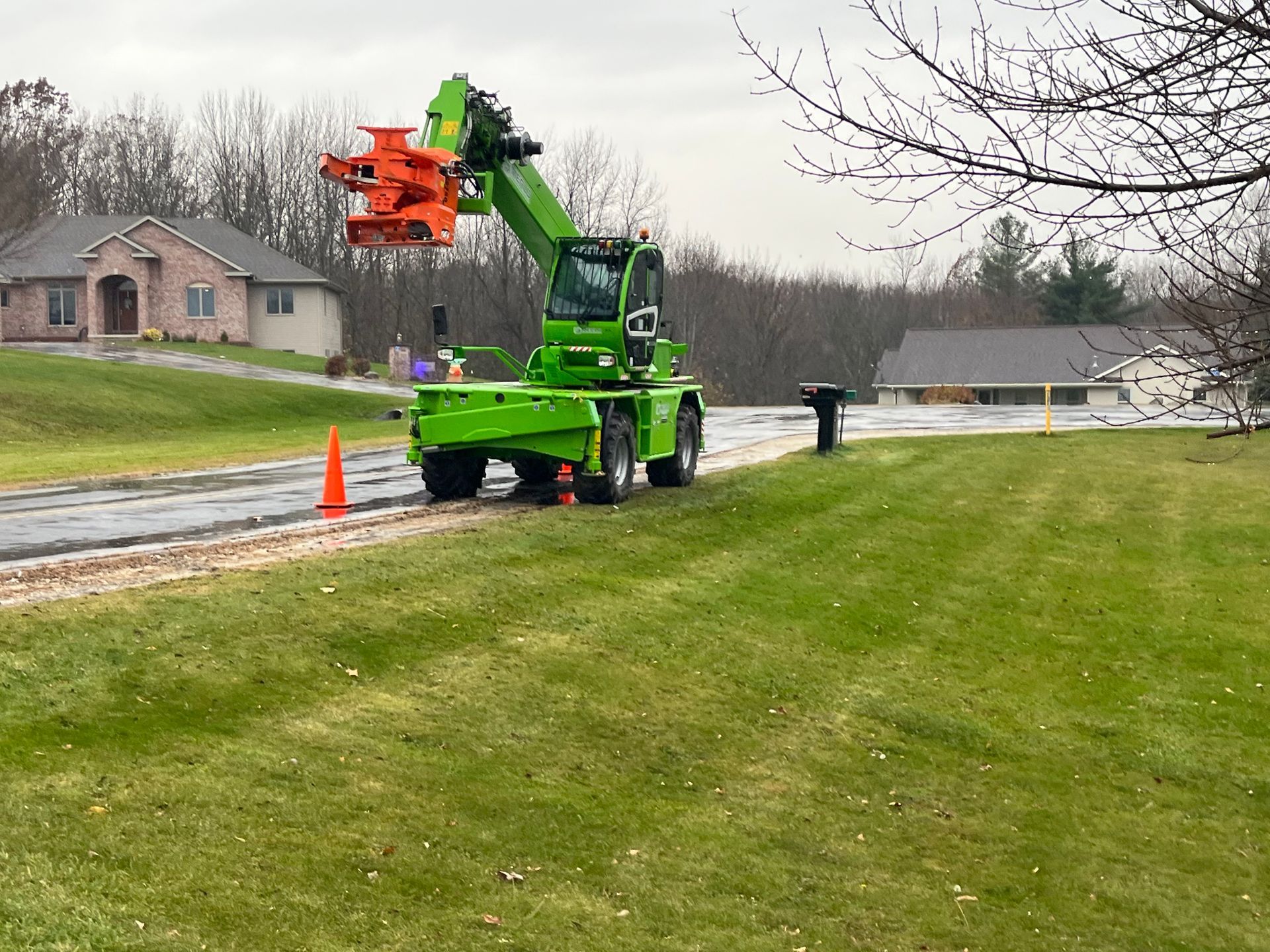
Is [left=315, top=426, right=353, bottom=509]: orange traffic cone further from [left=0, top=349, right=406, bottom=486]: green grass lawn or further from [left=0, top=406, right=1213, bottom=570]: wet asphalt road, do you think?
[left=0, top=349, right=406, bottom=486]: green grass lawn

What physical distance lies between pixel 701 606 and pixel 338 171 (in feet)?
19.1

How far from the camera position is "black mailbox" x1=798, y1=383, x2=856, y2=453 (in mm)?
24125

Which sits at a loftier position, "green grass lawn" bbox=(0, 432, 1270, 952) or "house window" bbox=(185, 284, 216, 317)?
"house window" bbox=(185, 284, 216, 317)

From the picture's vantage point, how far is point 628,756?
9.08 meters

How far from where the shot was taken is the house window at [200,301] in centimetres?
5881

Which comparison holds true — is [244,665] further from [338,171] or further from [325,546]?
[338,171]

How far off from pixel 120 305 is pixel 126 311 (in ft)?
1.11

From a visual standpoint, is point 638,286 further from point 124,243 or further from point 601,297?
point 124,243

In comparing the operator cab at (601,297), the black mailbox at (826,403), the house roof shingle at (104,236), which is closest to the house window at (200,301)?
the house roof shingle at (104,236)

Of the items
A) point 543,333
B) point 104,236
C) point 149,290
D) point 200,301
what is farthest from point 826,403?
point 104,236

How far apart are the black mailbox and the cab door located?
20.3 feet

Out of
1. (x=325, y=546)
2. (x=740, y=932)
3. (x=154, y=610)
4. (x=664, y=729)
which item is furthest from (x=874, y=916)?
(x=325, y=546)

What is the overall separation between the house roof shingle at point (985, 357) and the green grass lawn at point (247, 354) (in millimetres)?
33169

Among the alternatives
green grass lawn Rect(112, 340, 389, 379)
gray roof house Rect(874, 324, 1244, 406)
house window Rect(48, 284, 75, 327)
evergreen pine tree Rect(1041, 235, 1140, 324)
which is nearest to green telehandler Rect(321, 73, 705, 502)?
green grass lawn Rect(112, 340, 389, 379)
